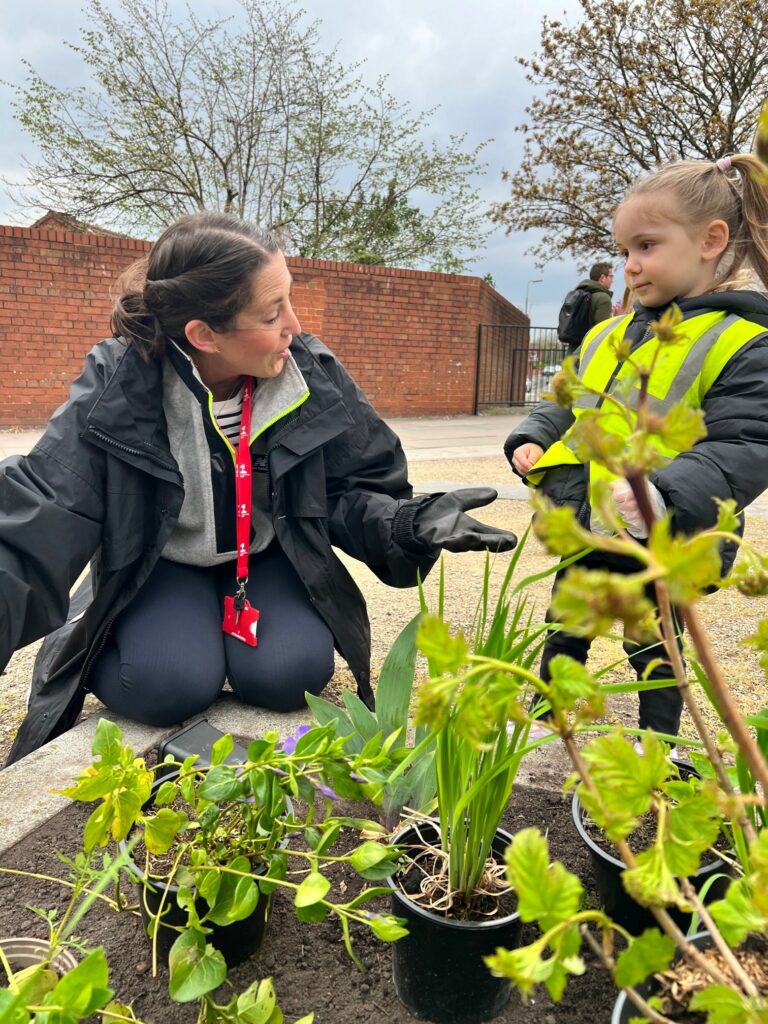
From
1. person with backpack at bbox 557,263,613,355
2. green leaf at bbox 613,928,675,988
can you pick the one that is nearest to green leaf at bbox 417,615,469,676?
green leaf at bbox 613,928,675,988

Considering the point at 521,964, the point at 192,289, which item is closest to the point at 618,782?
the point at 521,964

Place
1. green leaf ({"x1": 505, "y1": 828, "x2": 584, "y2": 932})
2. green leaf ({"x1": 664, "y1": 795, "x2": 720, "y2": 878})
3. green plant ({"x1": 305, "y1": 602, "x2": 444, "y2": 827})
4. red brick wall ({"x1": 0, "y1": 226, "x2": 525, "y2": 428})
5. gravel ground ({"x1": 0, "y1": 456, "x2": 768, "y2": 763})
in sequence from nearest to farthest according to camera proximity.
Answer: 1. green leaf ({"x1": 505, "y1": 828, "x2": 584, "y2": 932})
2. green leaf ({"x1": 664, "y1": 795, "x2": 720, "y2": 878})
3. green plant ({"x1": 305, "y1": 602, "x2": 444, "y2": 827})
4. gravel ground ({"x1": 0, "y1": 456, "x2": 768, "y2": 763})
5. red brick wall ({"x1": 0, "y1": 226, "x2": 525, "y2": 428})

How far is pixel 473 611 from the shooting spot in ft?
10.3

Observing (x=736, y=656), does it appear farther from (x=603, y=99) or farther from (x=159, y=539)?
(x=603, y=99)

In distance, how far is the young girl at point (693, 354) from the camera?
163cm

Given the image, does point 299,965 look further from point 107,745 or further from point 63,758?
point 63,758

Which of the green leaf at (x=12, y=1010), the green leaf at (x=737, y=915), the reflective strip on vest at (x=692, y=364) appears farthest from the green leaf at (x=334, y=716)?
the reflective strip on vest at (x=692, y=364)

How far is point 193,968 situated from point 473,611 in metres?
2.40

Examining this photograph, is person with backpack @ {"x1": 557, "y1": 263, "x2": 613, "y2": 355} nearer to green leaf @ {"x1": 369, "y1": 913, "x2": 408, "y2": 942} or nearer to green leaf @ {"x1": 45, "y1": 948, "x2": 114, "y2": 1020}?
green leaf @ {"x1": 369, "y1": 913, "x2": 408, "y2": 942}

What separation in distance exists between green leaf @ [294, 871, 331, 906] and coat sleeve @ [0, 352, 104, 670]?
0.95 meters

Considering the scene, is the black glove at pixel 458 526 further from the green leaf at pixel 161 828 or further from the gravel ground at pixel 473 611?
the green leaf at pixel 161 828

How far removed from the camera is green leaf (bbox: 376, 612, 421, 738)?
125 cm

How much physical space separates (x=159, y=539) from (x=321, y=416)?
0.55 meters

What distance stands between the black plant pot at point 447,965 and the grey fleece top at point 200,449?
4.16ft
